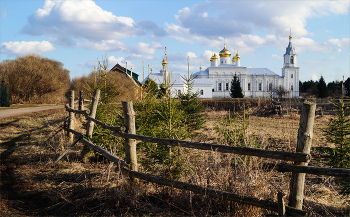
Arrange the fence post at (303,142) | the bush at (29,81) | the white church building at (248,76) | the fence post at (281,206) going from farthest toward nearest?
the white church building at (248,76) < the bush at (29,81) < the fence post at (303,142) < the fence post at (281,206)

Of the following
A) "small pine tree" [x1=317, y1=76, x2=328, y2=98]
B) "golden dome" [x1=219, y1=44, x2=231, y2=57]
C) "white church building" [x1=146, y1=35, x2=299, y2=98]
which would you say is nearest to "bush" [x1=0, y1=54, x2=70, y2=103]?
"white church building" [x1=146, y1=35, x2=299, y2=98]

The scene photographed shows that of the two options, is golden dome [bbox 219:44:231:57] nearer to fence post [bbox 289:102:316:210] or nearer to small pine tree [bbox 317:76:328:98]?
small pine tree [bbox 317:76:328:98]

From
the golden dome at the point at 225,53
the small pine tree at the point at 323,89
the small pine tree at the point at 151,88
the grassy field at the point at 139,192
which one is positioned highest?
the golden dome at the point at 225,53

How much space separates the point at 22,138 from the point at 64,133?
2.19 m

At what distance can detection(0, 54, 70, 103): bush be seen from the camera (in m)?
27.6

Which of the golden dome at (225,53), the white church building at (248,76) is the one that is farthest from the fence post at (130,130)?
the golden dome at (225,53)

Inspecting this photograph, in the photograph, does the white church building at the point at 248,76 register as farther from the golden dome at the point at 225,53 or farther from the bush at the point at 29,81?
the bush at the point at 29,81

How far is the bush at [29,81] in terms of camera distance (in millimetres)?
27594

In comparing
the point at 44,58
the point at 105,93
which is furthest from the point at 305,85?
the point at 105,93

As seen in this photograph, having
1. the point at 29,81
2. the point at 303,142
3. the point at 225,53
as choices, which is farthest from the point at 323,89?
the point at 303,142

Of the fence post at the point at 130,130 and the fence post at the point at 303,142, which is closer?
the fence post at the point at 303,142

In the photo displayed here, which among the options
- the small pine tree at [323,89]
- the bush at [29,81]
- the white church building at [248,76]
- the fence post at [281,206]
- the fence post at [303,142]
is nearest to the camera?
the fence post at [281,206]

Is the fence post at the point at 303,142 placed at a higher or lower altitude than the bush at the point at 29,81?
lower

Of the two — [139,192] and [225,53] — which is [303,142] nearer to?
[139,192]
